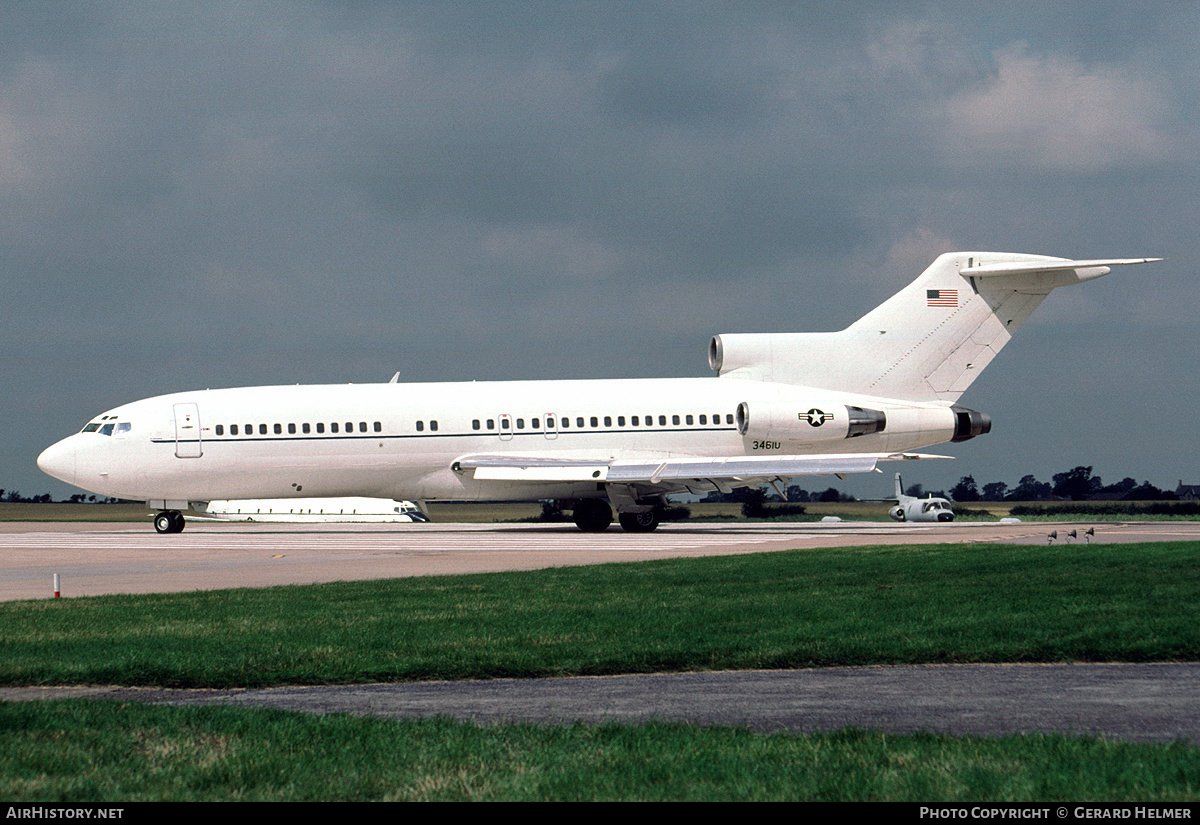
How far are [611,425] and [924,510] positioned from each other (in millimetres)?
32910

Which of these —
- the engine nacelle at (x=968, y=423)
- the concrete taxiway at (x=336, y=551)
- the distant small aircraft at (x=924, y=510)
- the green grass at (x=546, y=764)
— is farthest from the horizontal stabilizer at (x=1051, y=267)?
the green grass at (x=546, y=764)

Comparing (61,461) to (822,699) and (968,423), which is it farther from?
(822,699)

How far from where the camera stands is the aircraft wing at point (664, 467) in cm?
3406

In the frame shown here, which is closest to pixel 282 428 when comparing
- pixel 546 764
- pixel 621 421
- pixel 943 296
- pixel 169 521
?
pixel 169 521

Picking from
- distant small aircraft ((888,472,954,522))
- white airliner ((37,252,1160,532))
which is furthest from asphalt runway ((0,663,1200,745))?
distant small aircraft ((888,472,954,522))

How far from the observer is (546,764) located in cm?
655

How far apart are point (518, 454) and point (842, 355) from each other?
10.9 meters

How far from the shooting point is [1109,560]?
62.3 feet

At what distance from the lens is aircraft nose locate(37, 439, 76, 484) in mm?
36000

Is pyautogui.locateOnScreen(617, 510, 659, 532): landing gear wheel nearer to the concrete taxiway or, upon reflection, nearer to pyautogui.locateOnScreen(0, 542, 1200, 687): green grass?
the concrete taxiway

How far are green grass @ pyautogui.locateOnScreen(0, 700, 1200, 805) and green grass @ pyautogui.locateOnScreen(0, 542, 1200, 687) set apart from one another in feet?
8.37
